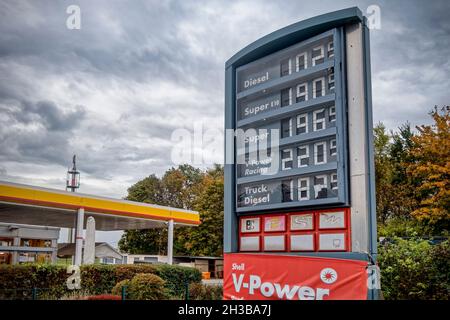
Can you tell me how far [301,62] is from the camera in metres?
9.04

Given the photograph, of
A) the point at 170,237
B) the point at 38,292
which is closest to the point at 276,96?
the point at 38,292

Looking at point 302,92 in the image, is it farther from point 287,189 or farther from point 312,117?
point 287,189

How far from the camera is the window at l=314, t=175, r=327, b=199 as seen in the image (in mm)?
8203

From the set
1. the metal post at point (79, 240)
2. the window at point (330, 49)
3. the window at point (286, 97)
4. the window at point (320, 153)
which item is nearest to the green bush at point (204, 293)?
the metal post at point (79, 240)

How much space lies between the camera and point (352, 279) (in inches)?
296

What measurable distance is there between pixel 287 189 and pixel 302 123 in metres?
1.26

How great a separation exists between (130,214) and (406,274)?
1731 centimetres

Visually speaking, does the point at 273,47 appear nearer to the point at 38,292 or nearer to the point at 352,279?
the point at 352,279

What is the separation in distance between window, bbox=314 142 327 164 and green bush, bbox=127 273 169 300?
875 cm

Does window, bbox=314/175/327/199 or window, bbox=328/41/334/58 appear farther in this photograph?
window, bbox=328/41/334/58

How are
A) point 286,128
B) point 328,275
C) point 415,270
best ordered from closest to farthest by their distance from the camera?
1. point 328,275
2. point 286,128
3. point 415,270

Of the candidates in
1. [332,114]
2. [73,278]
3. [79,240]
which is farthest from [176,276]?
[332,114]

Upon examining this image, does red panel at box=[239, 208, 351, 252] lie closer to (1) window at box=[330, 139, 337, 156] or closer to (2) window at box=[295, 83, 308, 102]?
(1) window at box=[330, 139, 337, 156]

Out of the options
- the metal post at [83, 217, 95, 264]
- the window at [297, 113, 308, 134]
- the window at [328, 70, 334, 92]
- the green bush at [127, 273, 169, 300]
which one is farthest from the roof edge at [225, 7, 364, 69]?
the metal post at [83, 217, 95, 264]
